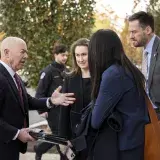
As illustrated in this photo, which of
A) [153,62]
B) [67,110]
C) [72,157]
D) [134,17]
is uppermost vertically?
[134,17]

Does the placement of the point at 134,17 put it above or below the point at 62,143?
above

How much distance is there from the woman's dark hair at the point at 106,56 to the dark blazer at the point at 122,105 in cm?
6

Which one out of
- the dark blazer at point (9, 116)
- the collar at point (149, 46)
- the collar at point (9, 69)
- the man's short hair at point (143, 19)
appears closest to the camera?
the dark blazer at point (9, 116)

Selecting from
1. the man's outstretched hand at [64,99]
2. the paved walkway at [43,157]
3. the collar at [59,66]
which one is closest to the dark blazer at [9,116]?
the man's outstretched hand at [64,99]

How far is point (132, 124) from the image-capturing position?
270 centimetres

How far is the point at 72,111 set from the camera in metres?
3.72

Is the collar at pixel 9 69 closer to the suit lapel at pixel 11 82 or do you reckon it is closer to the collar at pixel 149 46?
the suit lapel at pixel 11 82

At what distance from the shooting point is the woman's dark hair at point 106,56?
276 centimetres

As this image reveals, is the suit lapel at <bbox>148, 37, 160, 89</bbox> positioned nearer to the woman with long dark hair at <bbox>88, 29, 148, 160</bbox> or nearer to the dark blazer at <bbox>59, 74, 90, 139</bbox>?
the dark blazer at <bbox>59, 74, 90, 139</bbox>

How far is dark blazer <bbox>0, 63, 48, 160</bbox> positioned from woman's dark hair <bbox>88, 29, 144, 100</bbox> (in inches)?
30.5

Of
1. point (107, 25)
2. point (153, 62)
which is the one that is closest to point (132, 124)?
point (153, 62)

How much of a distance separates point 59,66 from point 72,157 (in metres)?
2.85

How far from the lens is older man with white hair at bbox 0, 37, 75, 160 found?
3.07 metres

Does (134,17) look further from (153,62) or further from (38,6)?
(38,6)
